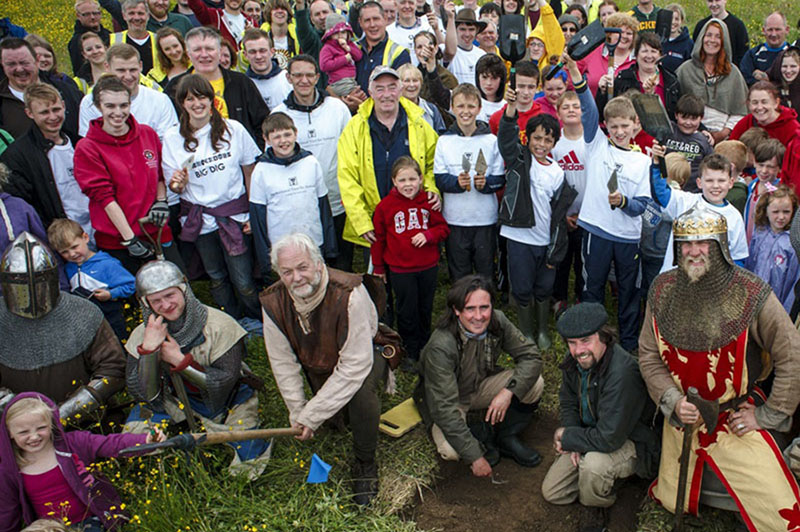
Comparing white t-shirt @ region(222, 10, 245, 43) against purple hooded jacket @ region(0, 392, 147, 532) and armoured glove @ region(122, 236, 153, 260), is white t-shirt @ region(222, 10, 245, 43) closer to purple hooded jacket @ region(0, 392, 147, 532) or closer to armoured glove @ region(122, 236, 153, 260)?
armoured glove @ region(122, 236, 153, 260)

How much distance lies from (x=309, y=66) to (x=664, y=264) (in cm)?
338

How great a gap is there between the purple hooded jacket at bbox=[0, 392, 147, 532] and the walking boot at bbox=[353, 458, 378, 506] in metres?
1.41

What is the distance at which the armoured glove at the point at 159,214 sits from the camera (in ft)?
18.2

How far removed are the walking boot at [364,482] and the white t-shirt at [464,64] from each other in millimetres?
4753

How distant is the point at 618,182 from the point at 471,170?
1.18m

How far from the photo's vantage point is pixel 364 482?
470 centimetres

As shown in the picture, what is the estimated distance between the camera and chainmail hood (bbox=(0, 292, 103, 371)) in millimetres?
4691

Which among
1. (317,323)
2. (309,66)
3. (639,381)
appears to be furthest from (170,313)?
(639,381)

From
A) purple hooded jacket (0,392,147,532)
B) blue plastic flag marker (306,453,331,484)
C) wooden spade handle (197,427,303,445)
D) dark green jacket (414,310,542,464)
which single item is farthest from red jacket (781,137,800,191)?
purple hooded jacket (0,392,147,532)

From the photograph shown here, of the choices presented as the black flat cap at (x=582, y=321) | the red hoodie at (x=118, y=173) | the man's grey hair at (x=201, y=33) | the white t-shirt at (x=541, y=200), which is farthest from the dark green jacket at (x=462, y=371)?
the man's grey hair at (x=201, y=33)

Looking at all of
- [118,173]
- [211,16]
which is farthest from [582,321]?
[211,16]

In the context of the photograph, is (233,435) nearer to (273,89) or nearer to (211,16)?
(273,89)

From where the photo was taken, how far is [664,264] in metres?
5.29

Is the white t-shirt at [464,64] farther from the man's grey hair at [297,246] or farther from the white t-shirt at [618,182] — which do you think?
the man's grey hair at [297,246]
